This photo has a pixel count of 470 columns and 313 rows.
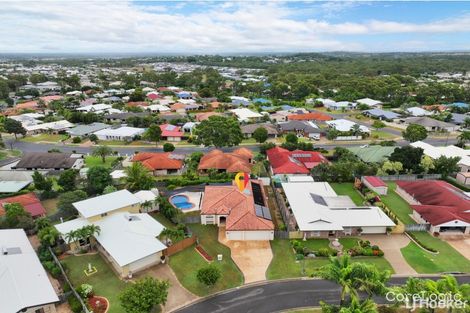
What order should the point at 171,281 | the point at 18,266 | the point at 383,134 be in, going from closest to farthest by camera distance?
1. the point at 18,266
2. the point at 171,281
3. the point at 383,134

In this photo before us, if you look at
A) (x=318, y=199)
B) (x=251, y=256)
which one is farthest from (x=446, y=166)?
(x=251, y=256)

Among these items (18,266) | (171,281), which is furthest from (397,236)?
(18,266)

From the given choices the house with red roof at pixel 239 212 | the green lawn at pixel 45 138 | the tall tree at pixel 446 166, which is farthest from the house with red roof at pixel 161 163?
the tall tree at pixel 446 166

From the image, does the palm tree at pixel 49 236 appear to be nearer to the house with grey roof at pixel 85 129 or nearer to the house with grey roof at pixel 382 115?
the house with grey roof at pixel 85 129

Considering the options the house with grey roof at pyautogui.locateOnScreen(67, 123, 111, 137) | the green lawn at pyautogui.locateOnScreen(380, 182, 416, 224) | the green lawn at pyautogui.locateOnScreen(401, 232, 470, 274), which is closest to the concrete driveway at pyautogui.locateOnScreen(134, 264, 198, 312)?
the green lawn at pyautogui.locateOnScreen(401, 232, 470, 274)

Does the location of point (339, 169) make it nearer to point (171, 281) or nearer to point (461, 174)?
point (461, 174)

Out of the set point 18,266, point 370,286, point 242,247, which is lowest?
point 242,247
